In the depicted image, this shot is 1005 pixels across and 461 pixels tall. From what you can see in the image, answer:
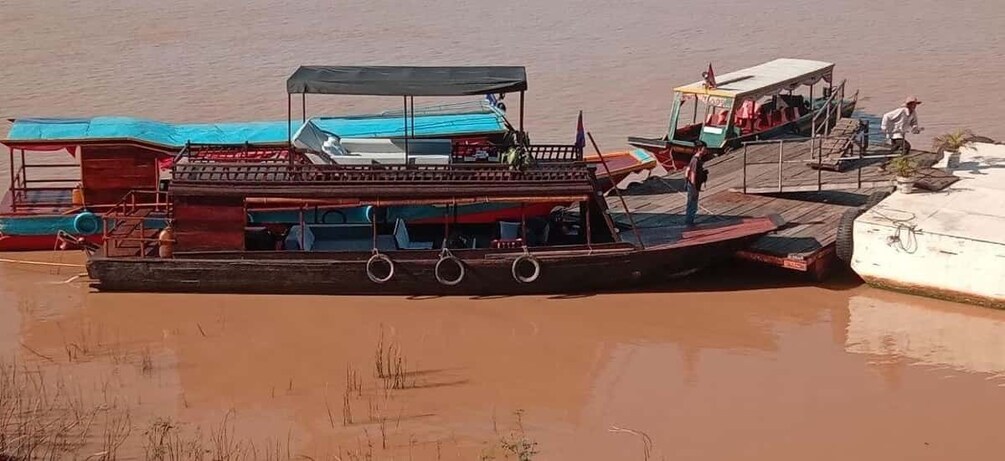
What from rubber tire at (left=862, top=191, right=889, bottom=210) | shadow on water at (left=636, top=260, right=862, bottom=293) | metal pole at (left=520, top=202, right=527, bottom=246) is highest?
rubber tire at (left=862, top=191, right=889, bottom=210)

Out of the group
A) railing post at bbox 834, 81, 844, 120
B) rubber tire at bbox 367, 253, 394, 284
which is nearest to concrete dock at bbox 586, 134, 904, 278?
railing post at bbox 834, 81, 844, 120

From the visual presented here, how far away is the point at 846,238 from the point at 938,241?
3.28 ft

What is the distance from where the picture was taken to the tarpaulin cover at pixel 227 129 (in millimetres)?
14883

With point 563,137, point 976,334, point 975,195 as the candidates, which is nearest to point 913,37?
point 563,137

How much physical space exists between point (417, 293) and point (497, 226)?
1.62 meters

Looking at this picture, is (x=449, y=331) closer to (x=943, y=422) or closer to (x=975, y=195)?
(x=943, y=422)

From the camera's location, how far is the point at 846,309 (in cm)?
1357

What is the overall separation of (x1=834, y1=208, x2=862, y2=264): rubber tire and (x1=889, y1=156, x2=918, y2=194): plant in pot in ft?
2.74

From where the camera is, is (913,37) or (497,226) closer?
(497,226)

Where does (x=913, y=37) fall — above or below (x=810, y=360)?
above

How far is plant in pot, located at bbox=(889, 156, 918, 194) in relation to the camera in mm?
14438

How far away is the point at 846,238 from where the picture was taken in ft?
45.4

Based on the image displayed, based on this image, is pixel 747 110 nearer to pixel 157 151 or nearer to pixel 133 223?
pixel 157 151

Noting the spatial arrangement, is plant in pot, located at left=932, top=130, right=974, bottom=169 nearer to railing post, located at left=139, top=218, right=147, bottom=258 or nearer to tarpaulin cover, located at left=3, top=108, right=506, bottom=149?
tarpaulin cover, located at left=3, top=108, right=506, bottom=149
